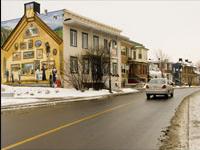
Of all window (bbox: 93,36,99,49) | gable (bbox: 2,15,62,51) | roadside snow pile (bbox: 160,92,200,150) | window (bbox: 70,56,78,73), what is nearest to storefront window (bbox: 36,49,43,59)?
gable (bbox: 2,15,62,51)

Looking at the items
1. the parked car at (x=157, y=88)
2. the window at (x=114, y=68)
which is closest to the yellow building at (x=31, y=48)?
the window at (x=114, y=68)

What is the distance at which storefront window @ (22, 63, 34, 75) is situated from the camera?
140 ft

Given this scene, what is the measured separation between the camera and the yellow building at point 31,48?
41.2 m

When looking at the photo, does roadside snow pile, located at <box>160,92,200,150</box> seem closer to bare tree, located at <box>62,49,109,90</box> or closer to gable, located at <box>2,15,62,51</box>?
bare tree, located at <box>62,49,109,90</box>

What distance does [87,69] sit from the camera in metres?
43.0

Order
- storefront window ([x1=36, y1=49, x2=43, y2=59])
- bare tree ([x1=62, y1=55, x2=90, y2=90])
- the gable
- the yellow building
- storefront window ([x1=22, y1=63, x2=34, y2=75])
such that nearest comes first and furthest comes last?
bare tree ([x1=62, y1=55, x2=90, y2=90]), the yellow building, the gable, storefront window ([x1=36, y1=49, x2=43, y2=59]), storefront window ([x1=22, y1=63, x2=34, y2=75])

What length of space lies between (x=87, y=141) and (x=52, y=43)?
33.0 metres

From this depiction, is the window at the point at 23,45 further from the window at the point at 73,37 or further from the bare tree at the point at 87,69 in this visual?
the bare tree at the point at 87,69

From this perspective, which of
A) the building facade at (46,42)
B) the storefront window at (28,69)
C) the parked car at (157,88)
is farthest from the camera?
the storefront window at (28,69)

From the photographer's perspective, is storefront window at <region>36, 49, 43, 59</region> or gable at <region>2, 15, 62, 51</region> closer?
gable at <region>2, 15, 62, 51</region>

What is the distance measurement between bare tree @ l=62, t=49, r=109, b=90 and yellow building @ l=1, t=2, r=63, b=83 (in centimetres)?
157

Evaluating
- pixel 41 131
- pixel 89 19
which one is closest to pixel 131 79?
pixel 89 19

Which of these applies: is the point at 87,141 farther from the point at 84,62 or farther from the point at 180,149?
the point at 84,62

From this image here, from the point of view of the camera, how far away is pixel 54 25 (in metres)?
41.4
